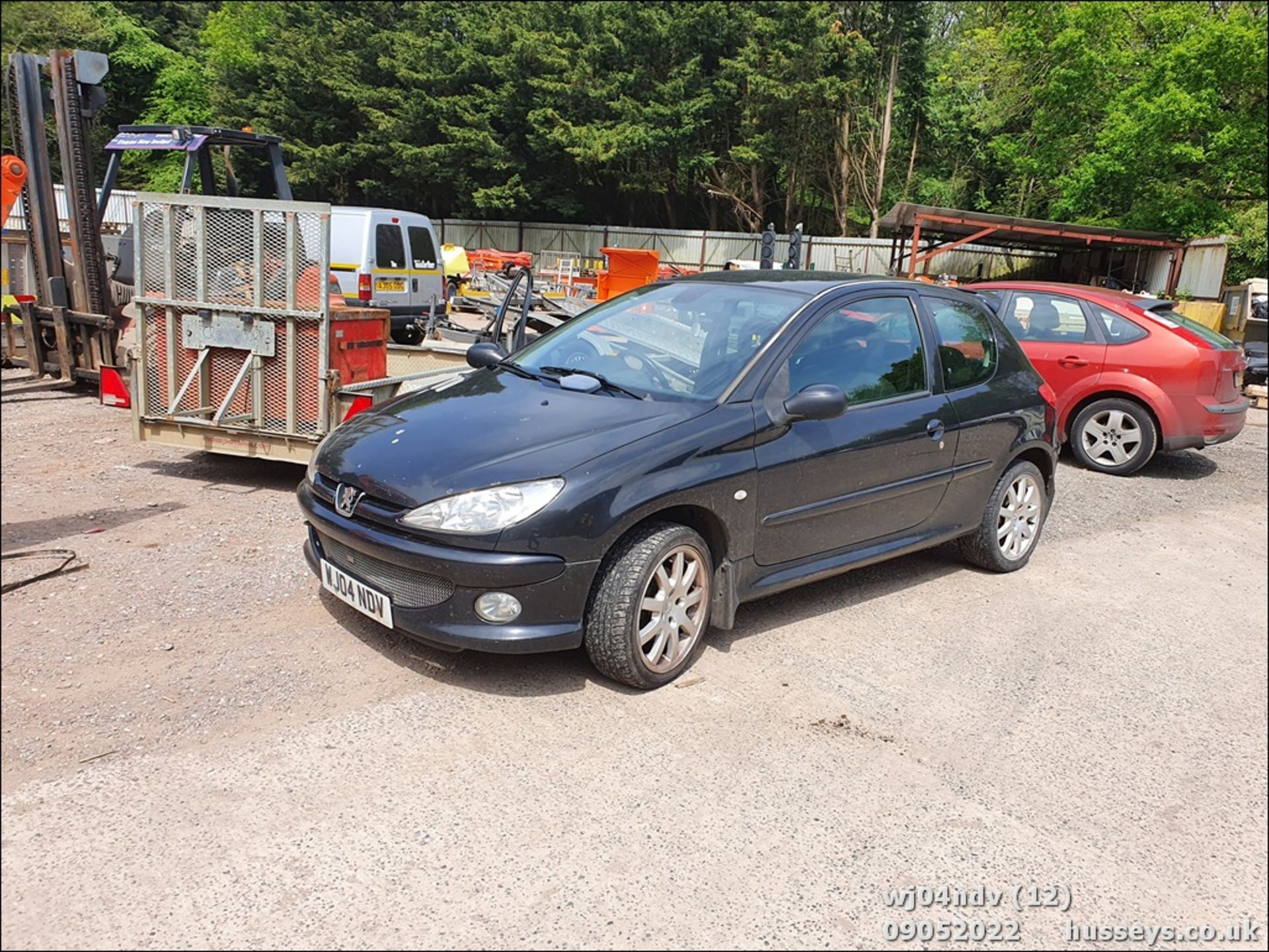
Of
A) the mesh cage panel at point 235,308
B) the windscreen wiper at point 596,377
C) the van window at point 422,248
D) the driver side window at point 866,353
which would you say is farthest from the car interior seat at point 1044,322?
the van window at point 422,248

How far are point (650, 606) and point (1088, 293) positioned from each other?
7.03m

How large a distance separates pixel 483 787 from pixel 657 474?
1329 mm

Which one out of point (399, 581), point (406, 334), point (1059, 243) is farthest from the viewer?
point (1059, 243)

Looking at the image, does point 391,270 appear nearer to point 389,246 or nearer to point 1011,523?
point 389,246

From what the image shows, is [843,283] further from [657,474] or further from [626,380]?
[657,474]

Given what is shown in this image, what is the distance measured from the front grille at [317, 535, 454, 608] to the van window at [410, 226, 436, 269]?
11.3 meters

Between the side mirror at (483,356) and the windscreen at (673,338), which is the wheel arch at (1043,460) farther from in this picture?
the side mirror at (483,356)

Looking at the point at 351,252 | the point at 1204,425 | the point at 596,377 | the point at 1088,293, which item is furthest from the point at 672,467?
the point at 351,252

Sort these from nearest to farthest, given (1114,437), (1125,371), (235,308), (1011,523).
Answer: (1011,523), (235,308), (1125,371), (1114,437)

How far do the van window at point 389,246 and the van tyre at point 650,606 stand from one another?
1101cm

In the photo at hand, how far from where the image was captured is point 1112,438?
27.8 feet

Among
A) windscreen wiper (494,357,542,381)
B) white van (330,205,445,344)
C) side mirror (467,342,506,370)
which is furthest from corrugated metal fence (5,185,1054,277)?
windscreen wiper (494,357,542,381)

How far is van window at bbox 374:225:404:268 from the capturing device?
44.6ft

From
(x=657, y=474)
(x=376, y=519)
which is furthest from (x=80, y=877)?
(x=657, y=474)
